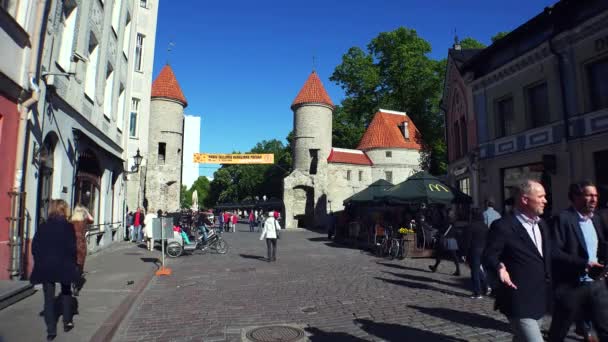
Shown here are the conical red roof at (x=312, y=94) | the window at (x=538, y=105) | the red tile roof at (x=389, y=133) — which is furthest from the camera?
the conical red roof at (x=312, y=94)

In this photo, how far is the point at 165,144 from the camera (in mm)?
36688

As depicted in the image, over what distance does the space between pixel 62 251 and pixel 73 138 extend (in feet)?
27.8

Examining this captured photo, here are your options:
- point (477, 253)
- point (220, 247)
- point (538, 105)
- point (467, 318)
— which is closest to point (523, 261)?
point (467, 318)

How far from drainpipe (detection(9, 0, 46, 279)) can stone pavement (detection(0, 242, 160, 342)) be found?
3.80 ft

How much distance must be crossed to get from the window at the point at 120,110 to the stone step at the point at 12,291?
479 inches

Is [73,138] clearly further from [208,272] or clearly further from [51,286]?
[51,286]

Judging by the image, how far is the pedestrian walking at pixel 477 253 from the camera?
7.44 meters

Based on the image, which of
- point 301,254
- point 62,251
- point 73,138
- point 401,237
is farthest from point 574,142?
point 73,138

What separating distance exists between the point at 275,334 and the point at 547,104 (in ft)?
42.8

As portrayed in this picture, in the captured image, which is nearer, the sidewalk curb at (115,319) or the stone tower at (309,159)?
the sidewalk curb at (115,319)

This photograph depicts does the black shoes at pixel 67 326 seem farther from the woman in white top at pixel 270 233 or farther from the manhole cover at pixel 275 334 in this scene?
the woman in white top at pixel 270 233

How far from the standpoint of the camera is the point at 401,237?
1404 centimetres

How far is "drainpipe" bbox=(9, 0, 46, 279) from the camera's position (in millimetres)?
7963

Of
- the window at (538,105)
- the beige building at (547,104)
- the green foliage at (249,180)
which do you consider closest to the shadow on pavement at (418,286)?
the beige building at (547,104)
